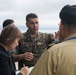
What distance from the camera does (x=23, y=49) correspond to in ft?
13.2

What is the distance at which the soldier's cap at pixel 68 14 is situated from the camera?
1585 mm

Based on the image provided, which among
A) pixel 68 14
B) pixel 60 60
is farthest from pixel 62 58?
pixel 68 14

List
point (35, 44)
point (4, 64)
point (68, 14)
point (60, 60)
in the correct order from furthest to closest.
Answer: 1. point (35, 44)
2. point (4, 64)
3. point (68, 14)
4. point (60, 60)

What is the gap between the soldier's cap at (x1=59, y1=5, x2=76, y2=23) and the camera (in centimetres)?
158

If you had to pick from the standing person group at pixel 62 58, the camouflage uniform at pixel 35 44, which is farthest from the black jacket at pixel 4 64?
the camouflage uniform at pixel 35 44

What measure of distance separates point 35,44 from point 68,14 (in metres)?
2.52

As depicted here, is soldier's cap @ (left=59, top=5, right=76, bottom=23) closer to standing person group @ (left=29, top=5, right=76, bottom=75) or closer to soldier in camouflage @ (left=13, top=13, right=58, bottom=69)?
standing person group @ (left=29, top=5, right=76, bottom=75)

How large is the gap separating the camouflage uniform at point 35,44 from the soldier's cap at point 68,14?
2421 mm

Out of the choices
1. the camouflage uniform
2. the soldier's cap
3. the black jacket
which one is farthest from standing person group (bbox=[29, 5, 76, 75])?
the camouflage uniform

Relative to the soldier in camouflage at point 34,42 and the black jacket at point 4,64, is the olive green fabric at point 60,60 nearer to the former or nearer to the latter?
the black jacket at point 4,64

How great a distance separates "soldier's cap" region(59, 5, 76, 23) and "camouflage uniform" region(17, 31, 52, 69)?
7.94 ft

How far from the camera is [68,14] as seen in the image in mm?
A: 1598

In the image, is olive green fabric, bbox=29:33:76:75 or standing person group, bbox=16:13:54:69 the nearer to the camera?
olive green fabric, bbox=29:33:76:75

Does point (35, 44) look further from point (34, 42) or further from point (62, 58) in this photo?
point (62, 58)
